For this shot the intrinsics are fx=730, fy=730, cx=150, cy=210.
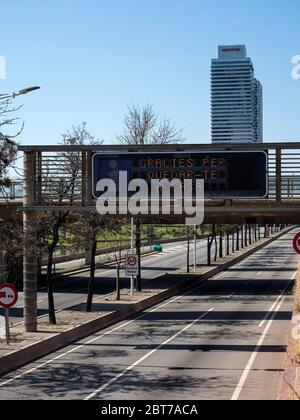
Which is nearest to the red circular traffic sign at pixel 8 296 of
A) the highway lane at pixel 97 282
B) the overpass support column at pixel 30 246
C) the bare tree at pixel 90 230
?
the overpass support column at pixel 30 246

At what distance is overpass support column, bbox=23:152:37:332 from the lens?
24.2 meters

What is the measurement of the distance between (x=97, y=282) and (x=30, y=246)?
26.9 metres

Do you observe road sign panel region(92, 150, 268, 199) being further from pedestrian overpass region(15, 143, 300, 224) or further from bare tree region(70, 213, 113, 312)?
bare tree region(70, 213, 113, 312)

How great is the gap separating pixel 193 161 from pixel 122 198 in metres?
2.58

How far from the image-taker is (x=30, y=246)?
78.4ft

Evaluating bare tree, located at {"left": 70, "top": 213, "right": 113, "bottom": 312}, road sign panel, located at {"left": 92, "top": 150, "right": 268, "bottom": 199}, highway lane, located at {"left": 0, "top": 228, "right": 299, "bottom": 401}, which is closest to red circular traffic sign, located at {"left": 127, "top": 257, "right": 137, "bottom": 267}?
highway lane, located at {"left": 0, "top": 228, "right": 299, "bottom": 401}

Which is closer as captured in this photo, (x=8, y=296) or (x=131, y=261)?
(x=8, y=296)

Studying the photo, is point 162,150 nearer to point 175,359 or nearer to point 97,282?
point 175,359

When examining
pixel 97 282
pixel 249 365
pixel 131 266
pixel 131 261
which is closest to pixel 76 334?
pixel 249 365

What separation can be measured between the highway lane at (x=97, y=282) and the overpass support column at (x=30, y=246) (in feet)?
13.0

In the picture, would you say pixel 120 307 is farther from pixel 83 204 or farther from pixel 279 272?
pixel 279 272
